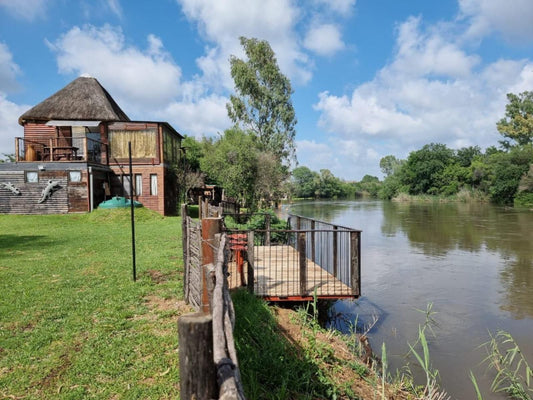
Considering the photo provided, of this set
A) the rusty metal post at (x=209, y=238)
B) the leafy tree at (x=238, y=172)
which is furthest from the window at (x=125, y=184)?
the rusty metal post at (x=209, y=238)

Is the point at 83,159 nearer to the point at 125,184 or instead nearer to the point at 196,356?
the point at 125,184

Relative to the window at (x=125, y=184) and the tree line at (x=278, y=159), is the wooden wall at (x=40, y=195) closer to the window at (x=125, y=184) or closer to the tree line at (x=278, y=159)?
the window at (x=125, y=184)

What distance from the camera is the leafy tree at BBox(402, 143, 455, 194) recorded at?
205ft

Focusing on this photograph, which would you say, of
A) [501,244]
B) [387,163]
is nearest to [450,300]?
[501,244]

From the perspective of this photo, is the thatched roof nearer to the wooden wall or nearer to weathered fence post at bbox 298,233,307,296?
the wooden wall

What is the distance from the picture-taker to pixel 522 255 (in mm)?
13844

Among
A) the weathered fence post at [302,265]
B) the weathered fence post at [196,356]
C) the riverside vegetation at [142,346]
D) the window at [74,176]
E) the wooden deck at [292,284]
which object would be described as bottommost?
the riverside vegetation at [142,346]

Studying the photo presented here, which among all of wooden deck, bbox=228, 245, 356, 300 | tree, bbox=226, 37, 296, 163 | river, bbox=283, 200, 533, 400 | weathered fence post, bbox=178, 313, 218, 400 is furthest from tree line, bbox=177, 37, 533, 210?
weathered fence post, bbox=178, 313, 218, 400

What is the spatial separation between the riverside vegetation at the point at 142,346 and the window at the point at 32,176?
489 inches

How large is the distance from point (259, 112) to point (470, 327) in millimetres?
27307

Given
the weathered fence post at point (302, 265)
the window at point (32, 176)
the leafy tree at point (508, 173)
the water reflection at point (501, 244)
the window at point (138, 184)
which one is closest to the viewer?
the weathered fence post at point (302, 265)

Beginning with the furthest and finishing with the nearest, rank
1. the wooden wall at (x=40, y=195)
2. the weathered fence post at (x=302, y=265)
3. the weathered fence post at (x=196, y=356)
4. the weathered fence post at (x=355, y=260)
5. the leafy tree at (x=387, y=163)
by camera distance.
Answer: the leafy tree at (x=387, y=163) < the wooden wall at (x=40, y=195) < the weathered fence post at (x=355, y=260) < the weathered fence post at (x=302, y=265) < the weathered fence post at (x=196, y=356)

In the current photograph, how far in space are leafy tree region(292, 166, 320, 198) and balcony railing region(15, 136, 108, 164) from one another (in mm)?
72989

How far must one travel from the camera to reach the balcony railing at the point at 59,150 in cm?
1969
